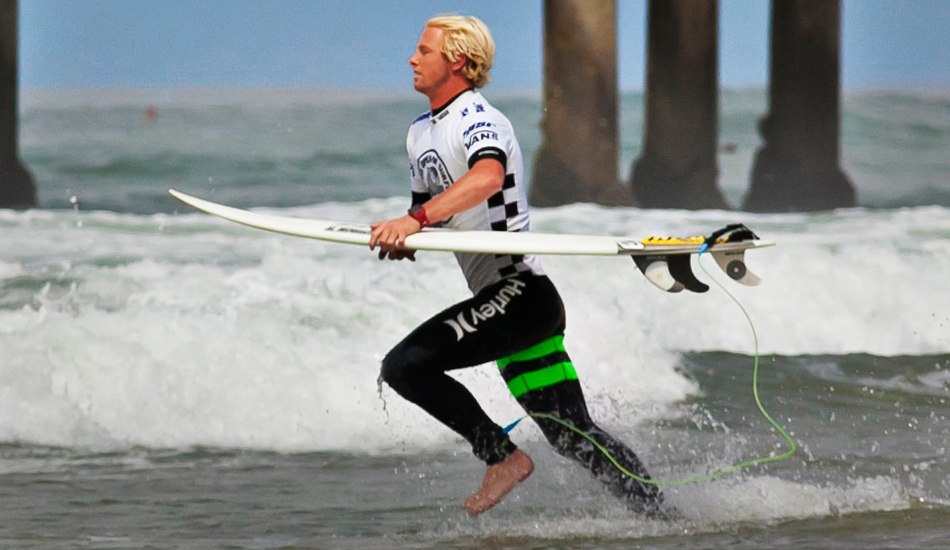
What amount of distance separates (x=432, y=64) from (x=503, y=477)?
122 cm

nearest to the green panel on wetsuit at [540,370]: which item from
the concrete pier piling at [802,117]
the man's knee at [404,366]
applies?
the man's knee at [404,366]

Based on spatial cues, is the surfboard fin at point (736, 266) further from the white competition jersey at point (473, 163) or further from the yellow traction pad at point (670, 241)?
the white competition jersey at point (473, 163)

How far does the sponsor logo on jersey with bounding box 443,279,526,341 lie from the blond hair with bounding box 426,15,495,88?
63 centimetres

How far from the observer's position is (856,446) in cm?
566

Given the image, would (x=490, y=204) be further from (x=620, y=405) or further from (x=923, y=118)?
(x=923, y=118)

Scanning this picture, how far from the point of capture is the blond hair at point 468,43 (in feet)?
12.3

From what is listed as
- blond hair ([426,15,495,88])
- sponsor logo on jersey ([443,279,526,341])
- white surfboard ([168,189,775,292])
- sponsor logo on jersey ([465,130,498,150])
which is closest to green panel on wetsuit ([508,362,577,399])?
sponsor logo on jersey ([443,279,526,341])

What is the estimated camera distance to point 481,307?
3793mm

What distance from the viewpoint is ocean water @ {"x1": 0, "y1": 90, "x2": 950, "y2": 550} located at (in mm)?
4387

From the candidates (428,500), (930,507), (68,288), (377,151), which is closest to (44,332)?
(68,288)

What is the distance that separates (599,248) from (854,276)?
21.3 ft

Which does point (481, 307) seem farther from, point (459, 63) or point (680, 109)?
point (680, 109)

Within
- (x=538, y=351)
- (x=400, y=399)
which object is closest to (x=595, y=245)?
(x=538, y=351)

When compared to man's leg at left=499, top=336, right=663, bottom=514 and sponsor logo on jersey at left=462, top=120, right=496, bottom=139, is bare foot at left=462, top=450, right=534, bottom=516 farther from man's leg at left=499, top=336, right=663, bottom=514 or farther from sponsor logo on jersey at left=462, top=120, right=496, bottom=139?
sponsor logo on jersey at left=462, top=120, right=496, bottom=139
